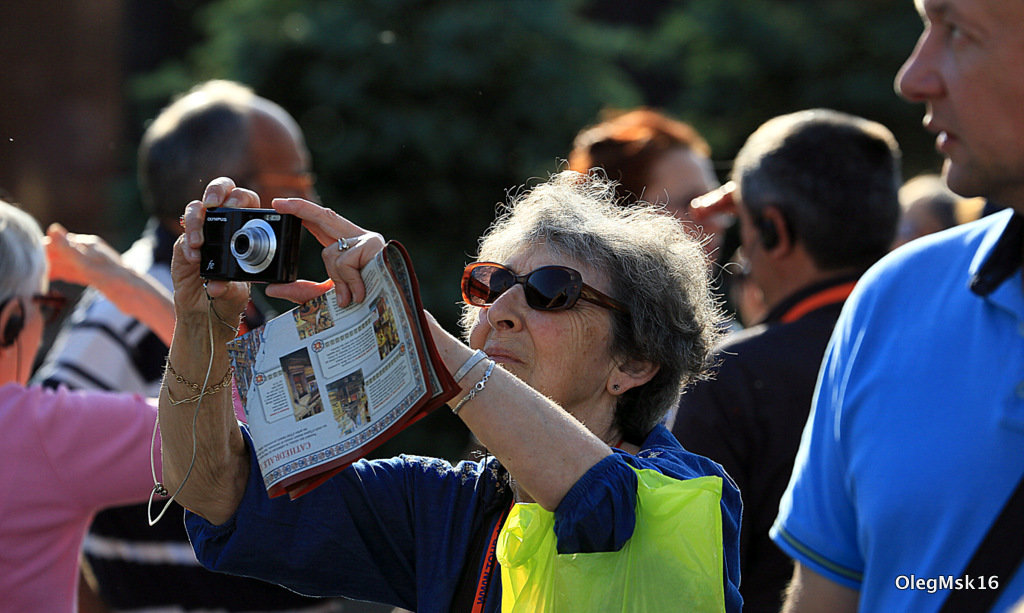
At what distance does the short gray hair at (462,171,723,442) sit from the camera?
2174 millimetres

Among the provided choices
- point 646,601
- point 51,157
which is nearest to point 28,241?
point 646,601

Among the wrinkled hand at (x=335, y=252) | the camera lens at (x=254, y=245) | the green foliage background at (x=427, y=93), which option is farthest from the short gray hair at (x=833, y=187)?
the green foliage background at (x=427, y=93)

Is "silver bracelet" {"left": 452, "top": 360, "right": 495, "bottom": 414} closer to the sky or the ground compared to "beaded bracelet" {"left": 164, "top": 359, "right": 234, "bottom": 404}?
closer to the sky

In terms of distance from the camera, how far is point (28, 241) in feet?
8.52

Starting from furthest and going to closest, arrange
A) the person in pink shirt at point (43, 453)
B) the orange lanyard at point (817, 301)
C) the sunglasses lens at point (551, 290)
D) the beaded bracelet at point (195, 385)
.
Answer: the orange lanyard at point (817, 301)
the person in pink shirt at point (43, 453)
the sunglasses lens at point (551, 290)
the beaded bracelet at point (195, 385)

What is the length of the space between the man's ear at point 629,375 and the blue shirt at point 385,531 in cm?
13

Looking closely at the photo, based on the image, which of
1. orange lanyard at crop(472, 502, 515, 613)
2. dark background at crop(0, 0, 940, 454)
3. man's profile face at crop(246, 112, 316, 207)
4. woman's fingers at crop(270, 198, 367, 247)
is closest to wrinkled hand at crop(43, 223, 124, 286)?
man's profile face at crop(246, 112, 316, 207)

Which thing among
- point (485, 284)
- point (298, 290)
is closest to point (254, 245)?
point (298, 290)

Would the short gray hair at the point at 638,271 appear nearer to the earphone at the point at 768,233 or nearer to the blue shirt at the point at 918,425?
the blue shirt at the point at 918,425

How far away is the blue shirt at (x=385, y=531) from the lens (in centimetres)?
199

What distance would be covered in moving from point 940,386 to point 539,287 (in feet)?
2.68

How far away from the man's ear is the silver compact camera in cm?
73

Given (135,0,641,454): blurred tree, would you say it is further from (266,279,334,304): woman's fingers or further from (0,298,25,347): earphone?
(266,279,334,304): woman's fingers

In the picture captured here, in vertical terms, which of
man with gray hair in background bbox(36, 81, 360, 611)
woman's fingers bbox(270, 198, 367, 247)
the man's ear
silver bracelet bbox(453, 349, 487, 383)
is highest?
woman's fingers bbox(270, 198, 367, 247)
